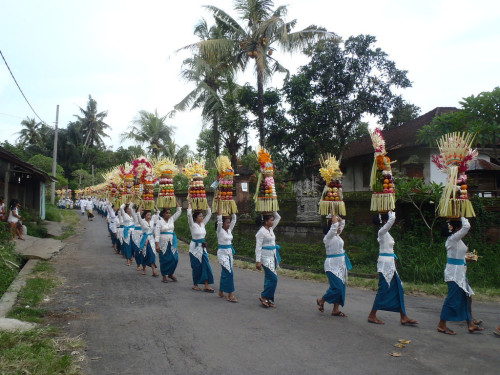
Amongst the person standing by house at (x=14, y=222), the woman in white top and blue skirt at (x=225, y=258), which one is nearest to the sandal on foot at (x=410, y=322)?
the woman in white top and blue skirt at (x=225, y=258)

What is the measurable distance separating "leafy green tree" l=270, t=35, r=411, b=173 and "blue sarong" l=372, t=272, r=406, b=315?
10.3m

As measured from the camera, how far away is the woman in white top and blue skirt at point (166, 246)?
9.02 m

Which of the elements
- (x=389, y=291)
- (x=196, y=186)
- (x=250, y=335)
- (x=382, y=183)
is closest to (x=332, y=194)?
(x=382, y=183)

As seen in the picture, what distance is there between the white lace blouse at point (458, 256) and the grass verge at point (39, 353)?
4829mm

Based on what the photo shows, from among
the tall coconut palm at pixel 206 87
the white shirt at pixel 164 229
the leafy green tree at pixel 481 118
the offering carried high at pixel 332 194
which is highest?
the tall coconut palm at pixel 206 87

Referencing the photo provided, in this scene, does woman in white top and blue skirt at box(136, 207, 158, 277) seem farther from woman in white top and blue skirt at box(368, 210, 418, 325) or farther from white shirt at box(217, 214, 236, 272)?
woman in white top and blue skirt at box(368, 210, 418, 325)

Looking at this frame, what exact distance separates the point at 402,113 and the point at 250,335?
14976 millimetres

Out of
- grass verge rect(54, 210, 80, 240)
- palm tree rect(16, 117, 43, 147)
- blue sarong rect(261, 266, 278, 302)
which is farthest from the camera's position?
palm tree rect(16, 117, 43, 147)

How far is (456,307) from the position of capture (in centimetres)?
550

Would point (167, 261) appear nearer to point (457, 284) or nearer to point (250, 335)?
point (250, 335)

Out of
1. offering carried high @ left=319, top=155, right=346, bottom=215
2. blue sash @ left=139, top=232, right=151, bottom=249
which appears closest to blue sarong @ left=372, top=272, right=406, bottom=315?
offering carried high @ left=319, top=155, right=346, bottom=215

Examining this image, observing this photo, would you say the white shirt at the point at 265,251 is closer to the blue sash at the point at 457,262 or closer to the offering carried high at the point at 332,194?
the offering carried high at the point at 332,194

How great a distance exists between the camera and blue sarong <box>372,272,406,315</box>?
5.89m

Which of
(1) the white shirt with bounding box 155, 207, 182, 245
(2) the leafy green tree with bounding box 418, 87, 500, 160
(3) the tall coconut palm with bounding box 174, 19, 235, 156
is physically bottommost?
(1) the white shirt with bounding box 155, 207, 182, 245
